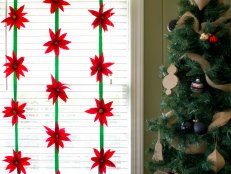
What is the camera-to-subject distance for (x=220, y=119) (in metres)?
1.45

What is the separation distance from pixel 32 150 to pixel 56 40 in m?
0.84

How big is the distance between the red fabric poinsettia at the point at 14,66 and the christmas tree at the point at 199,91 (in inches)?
41.6

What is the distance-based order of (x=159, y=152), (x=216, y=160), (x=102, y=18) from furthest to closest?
(x=102, y=18) → (x=159, y=152) → (x=216, y=160)

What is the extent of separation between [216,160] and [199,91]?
0.36 metres

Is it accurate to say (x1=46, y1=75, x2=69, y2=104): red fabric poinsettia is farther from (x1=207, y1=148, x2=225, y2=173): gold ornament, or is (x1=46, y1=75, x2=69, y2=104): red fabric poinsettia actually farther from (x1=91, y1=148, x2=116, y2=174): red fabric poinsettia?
(x1=207, y1=148, x2=225, y2=173): gold ornament

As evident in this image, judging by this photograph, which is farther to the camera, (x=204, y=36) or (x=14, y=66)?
(x=14, y=66)

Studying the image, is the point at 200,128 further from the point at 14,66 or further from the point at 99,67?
the point at 14,66

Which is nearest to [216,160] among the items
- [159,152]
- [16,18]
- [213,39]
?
[159,152]

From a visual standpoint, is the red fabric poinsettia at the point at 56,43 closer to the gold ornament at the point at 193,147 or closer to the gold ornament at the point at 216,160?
the gold ornament at the point at 193,147

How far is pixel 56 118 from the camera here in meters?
2.08

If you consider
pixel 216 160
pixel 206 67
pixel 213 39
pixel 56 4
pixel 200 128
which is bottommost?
pixel 216 160

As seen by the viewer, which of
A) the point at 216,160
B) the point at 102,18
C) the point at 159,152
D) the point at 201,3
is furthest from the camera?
the point at 102,18

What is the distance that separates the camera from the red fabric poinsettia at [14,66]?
6.75ft

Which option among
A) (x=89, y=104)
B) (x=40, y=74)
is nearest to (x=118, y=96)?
(x=89, y=104)
